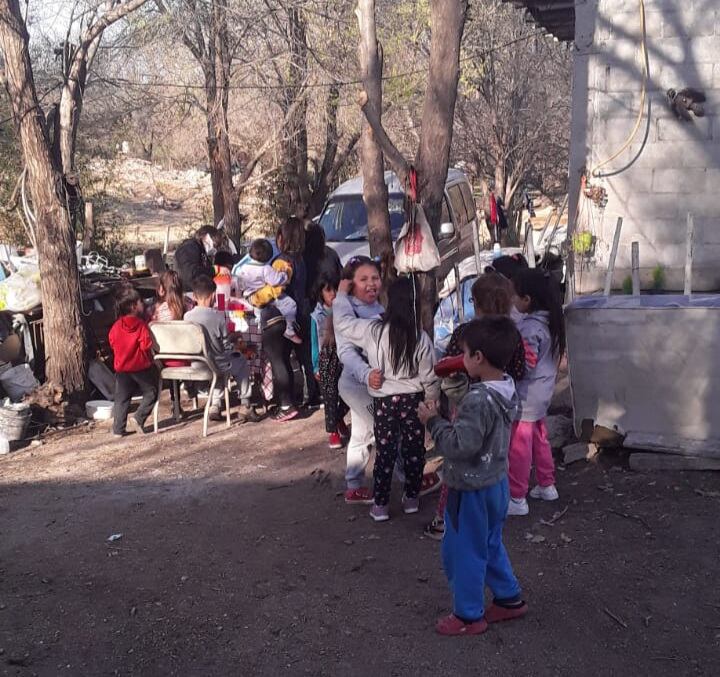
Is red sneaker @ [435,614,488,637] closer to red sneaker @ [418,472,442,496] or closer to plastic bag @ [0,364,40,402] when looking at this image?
red sneaker @ [418,472,442,496]

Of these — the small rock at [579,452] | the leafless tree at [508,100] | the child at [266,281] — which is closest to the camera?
the small rock at [579,452]

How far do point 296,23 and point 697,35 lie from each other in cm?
782

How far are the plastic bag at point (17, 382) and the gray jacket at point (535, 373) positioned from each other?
5.29 meters

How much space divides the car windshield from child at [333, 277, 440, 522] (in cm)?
646

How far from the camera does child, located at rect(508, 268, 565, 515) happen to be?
5.07m

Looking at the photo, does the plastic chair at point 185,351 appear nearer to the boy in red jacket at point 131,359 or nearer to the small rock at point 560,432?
the boy in red jacket at point 131,359

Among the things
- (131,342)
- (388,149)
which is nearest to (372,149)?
(388,149)

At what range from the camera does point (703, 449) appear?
5.55 m

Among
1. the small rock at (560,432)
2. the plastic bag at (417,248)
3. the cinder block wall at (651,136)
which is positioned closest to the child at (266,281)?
the plastic bag at (417,248)

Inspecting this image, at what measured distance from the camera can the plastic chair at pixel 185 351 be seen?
23.9 feet

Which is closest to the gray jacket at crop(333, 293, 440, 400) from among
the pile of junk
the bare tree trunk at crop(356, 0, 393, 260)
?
the bare tree trunk at crop(356, 0, 393, 260)

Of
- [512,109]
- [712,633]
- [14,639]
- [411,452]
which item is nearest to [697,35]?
[411,452]

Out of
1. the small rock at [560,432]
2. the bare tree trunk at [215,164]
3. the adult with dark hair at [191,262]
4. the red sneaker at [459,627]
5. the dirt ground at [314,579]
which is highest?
the bare tree trunk at [215,164]

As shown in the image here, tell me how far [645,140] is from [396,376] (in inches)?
224
